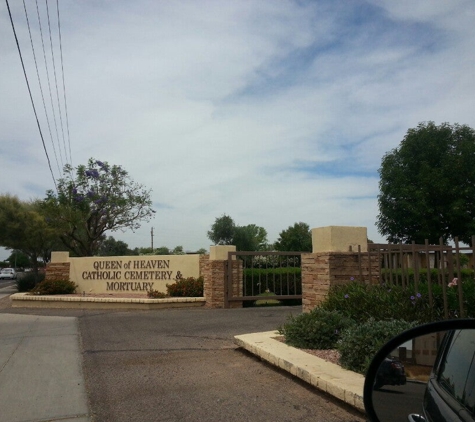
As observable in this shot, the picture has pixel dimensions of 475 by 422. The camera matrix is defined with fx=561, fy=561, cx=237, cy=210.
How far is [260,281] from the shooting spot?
19.4 metres

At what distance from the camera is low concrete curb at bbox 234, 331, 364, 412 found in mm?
5996

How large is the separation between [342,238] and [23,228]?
24798mm

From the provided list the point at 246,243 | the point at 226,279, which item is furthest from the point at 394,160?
the point at 226,279

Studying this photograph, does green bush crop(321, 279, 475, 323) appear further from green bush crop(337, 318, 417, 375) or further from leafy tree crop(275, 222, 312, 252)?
leafy tree crop(275, 222, 312, 252)

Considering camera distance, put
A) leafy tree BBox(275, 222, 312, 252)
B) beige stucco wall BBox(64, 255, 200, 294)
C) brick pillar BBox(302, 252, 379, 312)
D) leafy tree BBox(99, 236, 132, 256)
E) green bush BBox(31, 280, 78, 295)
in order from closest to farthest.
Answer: brick pillar BBox(302, 252, 379, 312) → beige stucco wall BBox(64, 255, 200, 294) → green bush BBox(31, 280, 78, 295) → leafy tree BBox(275, 222, 312, 252) → leafy tree BBox(99, 236, 132, 256)

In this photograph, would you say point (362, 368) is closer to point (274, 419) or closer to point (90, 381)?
point (274, 419)

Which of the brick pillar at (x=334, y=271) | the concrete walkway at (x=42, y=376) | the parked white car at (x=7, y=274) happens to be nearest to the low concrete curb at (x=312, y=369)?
the brick pillar at (x=334, y=271)

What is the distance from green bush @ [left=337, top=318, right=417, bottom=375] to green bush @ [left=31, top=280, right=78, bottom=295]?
16.9 meters

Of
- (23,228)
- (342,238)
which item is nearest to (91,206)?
(23,228)

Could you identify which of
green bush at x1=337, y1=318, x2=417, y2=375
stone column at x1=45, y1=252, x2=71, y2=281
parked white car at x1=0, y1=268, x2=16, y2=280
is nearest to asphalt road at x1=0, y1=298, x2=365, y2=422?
green bush at x1=337, y1=318, x2=417, y2=375

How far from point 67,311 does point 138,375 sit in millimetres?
11401

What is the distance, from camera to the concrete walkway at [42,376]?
6215 millimetres

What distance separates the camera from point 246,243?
155 feet

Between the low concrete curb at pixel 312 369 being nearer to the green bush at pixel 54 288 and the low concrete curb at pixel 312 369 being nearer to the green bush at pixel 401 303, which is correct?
the green bush at pixel 401 303
